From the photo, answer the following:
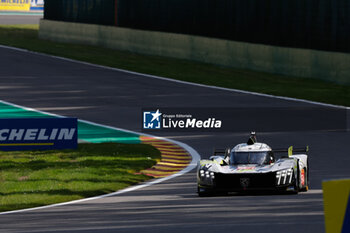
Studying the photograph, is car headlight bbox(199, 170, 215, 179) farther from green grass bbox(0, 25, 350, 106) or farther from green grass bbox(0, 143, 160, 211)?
green grass bbox(0, 25, 350, 106)

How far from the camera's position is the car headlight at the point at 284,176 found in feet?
62.0

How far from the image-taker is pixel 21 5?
334 ft

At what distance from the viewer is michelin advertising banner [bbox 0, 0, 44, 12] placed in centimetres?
10075

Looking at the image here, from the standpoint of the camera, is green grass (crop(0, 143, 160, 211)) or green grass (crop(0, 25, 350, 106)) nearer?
green grass (crop(0, 143, 160, 211))

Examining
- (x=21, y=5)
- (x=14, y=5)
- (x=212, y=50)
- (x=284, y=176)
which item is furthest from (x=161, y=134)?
(x=21, y=5)

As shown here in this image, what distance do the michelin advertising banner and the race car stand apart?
8398cm

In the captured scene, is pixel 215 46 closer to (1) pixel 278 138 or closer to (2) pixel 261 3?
(2) pixel 261 3

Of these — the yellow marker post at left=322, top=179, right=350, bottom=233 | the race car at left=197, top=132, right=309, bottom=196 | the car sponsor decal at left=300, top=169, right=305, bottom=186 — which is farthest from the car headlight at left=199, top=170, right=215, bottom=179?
the yellow marker post at left=322, top=179, right=350, bottom=233

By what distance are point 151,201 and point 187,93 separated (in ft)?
67.4

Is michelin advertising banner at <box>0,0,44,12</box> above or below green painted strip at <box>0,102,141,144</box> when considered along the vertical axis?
above

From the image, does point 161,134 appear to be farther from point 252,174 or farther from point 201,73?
point 201,73

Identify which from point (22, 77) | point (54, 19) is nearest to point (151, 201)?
point (22, 77)

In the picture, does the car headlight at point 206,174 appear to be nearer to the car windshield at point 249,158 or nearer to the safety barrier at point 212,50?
the car windshield at point 249,158

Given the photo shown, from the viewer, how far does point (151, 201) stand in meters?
18.9
